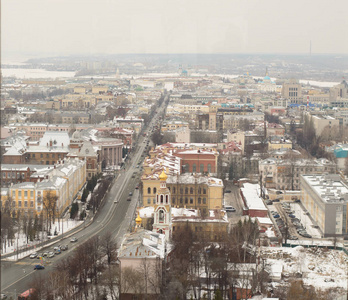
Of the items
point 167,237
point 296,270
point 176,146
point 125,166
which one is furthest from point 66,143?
point 296,270

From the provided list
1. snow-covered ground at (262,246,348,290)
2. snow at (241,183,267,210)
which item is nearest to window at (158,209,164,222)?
snow-covered ground at (262,246,348,290)

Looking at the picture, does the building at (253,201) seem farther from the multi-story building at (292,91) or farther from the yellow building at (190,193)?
the multi-story building at (292,91)

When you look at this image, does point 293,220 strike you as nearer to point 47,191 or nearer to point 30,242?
point 47,191

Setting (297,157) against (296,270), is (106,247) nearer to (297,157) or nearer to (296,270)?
(296,270)

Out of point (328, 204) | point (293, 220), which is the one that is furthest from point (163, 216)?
point (293, 220)

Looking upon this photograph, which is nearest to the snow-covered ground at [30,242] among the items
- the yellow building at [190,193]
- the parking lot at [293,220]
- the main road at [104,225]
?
the main road at [104,225]

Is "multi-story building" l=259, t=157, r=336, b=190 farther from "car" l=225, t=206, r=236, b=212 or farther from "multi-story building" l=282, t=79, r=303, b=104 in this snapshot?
"multi-story building" l=282, t=79, r=303, b=104
